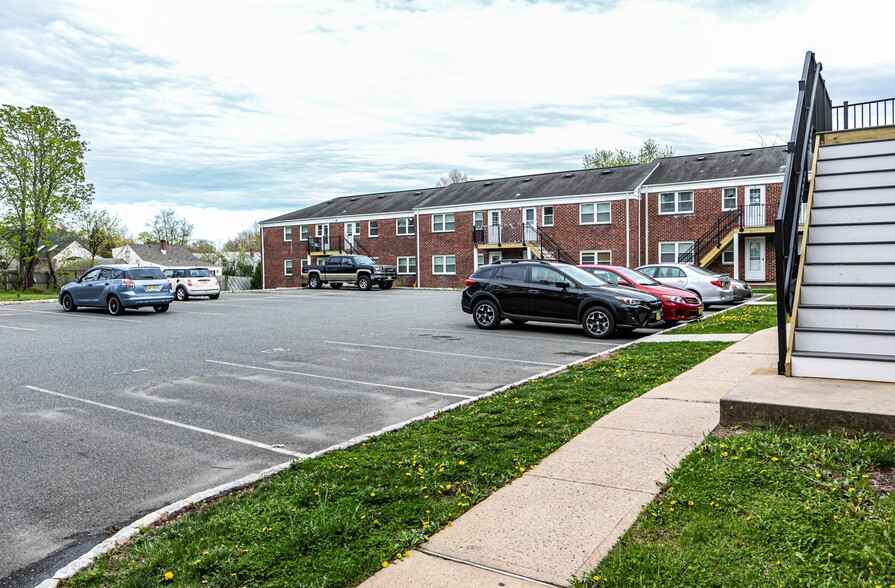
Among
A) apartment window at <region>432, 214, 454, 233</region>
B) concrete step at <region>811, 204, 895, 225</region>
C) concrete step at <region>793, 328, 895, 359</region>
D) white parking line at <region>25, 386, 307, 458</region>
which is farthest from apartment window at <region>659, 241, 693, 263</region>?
white parking line at <region>25, 386, 307, 458</region>

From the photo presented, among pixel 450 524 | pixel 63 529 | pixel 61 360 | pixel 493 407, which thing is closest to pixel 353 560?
pixel 450 524

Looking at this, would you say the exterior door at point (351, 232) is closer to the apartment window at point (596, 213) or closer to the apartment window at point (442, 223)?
the apartment window at point (442, 223)

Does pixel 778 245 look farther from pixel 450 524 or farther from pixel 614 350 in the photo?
pixel 614 350

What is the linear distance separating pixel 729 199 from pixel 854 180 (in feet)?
88.3

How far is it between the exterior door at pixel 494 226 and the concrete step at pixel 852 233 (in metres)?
32.8

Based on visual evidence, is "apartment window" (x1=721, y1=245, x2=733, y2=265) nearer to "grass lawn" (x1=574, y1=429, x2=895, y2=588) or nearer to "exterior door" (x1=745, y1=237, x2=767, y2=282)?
"exterior door" (x1=745, y1=237, x2=767, y2=282)

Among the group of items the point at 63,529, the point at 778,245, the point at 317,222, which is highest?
the point at 317,222

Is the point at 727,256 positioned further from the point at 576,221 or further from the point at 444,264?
the point at 444,264

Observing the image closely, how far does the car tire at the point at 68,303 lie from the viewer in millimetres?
22125

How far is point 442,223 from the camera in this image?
43.0 metres

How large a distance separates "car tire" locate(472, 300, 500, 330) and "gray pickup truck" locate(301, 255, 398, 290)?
71.2 feet

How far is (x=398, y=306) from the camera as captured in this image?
75.9 feet

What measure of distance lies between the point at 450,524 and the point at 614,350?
7.86 metres

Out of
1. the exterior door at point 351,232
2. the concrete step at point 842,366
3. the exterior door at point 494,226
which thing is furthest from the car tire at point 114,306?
the exterior door at point 351,232
